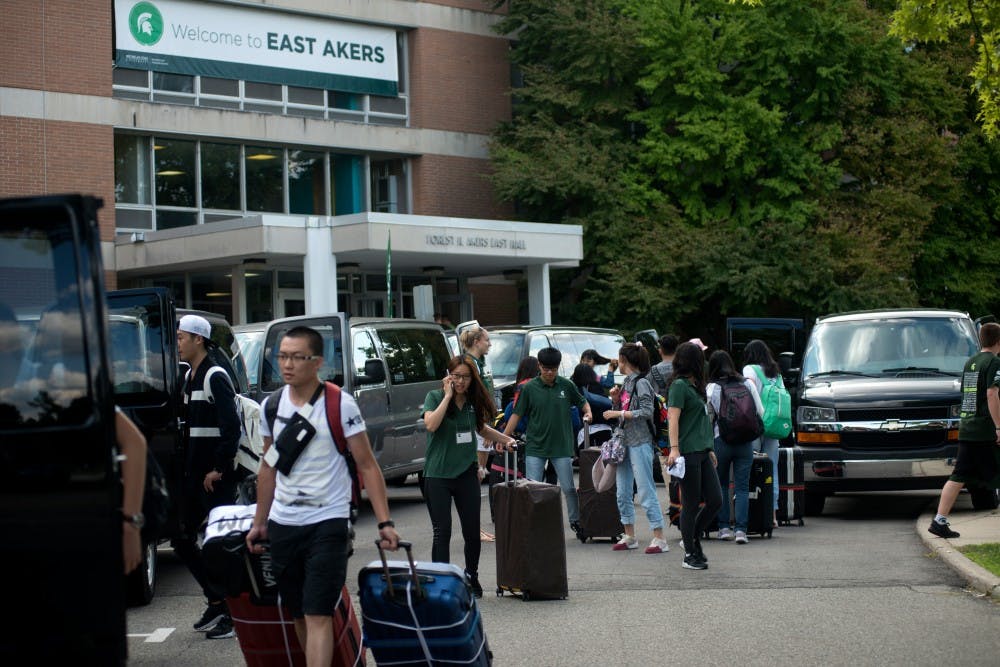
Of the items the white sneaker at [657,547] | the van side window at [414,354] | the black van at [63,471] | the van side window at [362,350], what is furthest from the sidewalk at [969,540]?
the black van at [63,471]

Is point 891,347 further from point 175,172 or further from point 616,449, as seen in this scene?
point 175,172

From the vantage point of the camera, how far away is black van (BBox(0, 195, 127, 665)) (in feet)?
14.2

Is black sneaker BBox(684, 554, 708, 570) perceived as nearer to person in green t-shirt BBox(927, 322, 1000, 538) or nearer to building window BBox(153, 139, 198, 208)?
person in green t-shirt BBox(927, 322, 1000, 538)

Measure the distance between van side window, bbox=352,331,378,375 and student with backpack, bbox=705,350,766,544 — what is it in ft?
13.3

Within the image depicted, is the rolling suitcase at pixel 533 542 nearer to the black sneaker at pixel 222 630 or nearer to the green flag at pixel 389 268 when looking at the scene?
the black sneaker at pixel 222 630

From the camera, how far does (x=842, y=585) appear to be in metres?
10.2

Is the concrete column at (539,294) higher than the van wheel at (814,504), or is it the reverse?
the concrete column at (539,294)

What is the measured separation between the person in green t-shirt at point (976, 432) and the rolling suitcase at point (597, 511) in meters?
2.77

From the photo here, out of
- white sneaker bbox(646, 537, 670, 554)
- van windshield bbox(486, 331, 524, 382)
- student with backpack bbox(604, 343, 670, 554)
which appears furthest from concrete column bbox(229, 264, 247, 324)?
white sneaker bbox(646, 537, 670, 554)

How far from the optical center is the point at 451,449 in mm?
9672

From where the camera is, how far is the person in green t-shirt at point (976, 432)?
11.9 metres

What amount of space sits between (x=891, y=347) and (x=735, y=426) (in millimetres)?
3952

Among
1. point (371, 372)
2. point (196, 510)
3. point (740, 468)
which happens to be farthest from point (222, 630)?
point (371, 372)

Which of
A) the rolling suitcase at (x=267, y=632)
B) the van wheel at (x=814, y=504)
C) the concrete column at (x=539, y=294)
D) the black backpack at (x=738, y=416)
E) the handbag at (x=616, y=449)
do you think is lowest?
the van wheel at (x=814, y=504)
